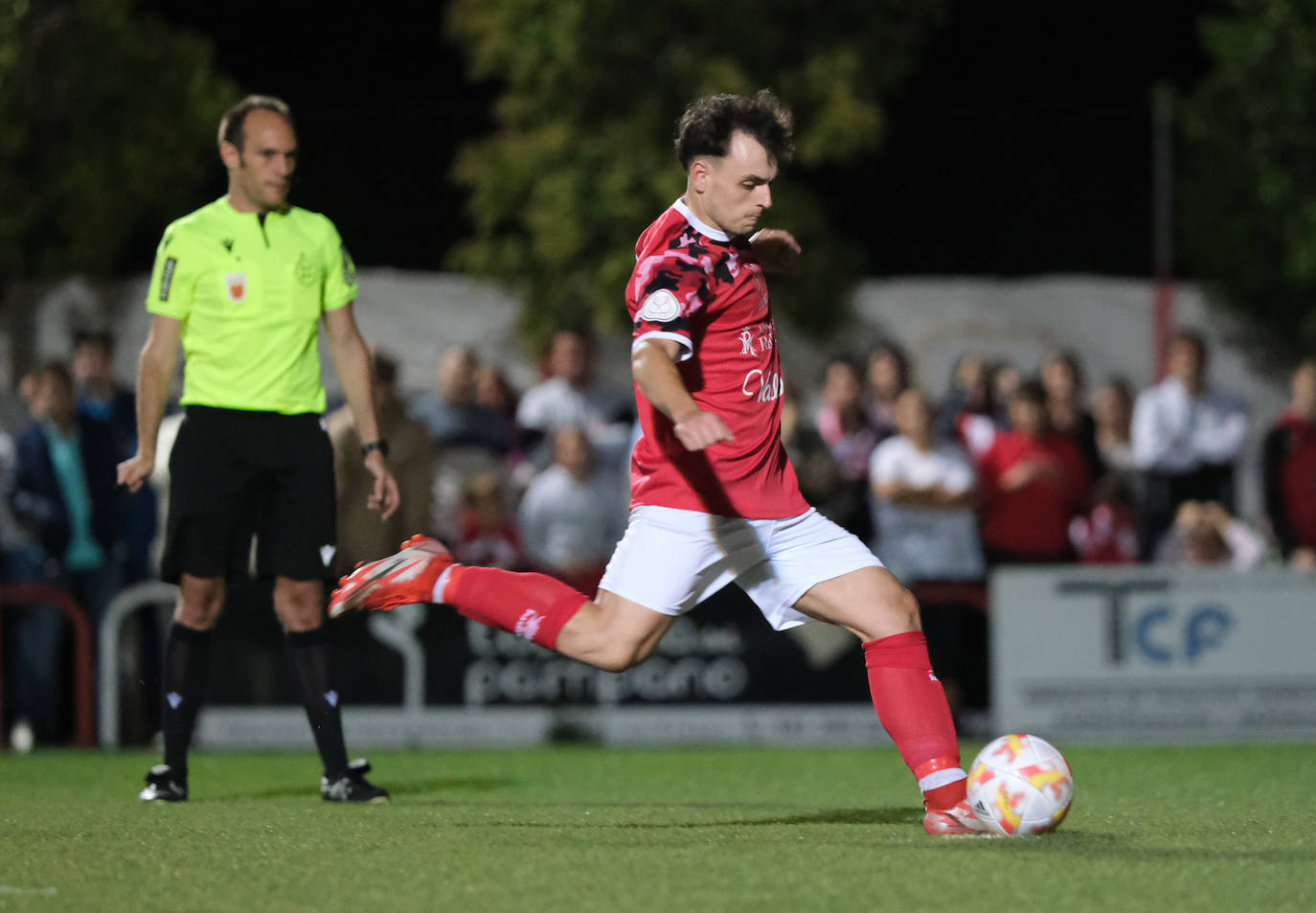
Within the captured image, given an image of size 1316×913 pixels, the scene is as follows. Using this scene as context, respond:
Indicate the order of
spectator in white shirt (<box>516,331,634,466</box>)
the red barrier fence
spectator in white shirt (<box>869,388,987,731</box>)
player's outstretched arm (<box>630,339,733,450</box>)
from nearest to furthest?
player's outstretched arm (<box>630,339,733,450</box>), the red barrier fence, spectator in white shirt (<box>869,388,987,731</box>), spectator in white shirt (<box>516,331,634,466</box>)

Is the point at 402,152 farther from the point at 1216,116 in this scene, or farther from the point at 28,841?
the point at 28,841

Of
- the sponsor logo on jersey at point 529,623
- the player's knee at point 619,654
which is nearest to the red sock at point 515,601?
the sponsor logo on jersey at point 529,623

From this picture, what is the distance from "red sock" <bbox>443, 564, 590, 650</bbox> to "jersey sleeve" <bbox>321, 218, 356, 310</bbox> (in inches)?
58.2

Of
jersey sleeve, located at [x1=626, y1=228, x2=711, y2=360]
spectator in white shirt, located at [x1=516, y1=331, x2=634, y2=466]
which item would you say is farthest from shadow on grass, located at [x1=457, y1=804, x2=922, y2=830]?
spectator in white shirt, located at [x1=516, y1=331, x2=634, y2=466]

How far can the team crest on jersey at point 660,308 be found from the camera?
218 inches

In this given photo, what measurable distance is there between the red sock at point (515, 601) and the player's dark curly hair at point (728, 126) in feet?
4.61

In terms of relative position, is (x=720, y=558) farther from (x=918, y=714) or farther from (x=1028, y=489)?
(x=1028, y=489)

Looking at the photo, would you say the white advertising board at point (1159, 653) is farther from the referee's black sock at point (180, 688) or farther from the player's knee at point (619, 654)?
the player's knee at point (619, 654)

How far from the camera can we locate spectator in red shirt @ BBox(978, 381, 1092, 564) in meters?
11.5

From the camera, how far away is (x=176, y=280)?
7.05 m

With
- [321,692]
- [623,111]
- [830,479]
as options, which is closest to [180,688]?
[321,692]

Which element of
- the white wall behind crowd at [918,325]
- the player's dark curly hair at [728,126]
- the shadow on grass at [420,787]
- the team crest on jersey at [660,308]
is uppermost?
the white wall behind crowd at [918,325]

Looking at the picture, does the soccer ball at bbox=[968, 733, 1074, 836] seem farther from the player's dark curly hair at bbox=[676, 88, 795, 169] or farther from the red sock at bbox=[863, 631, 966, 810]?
the player's dark curly hair at bbox=[676, 88, 795, 169]

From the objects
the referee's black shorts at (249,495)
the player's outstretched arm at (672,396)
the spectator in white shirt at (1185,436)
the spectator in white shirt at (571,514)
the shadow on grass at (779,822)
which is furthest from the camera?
the spectator in white shirt at (1185,436)
